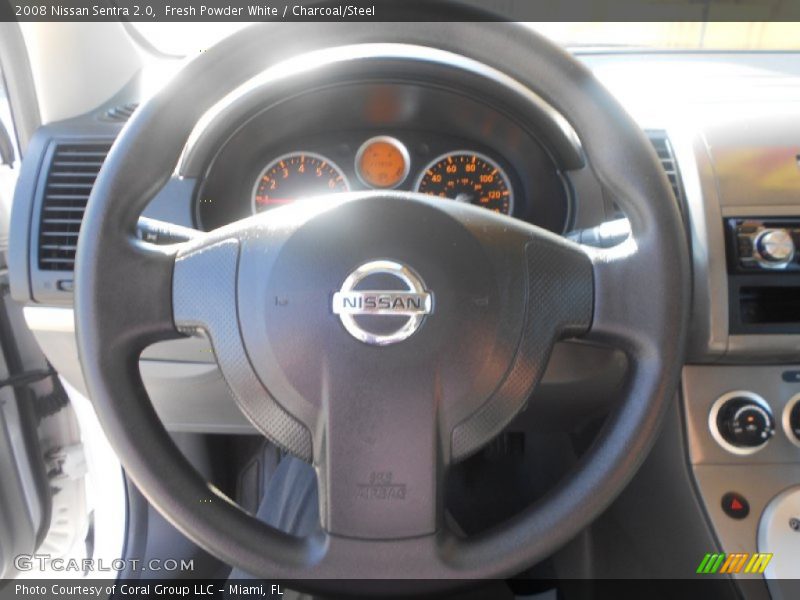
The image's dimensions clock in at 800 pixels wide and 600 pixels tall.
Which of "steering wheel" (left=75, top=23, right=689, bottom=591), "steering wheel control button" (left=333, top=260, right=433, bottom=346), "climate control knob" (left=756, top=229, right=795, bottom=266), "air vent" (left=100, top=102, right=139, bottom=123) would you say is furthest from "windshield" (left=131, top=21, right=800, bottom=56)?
"steering wheel control button" (left=333, top=260, right=433, bottom=346)

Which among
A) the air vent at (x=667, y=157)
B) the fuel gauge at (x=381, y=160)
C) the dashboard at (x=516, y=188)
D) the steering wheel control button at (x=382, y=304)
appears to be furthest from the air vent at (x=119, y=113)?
the air vent at (x=667, y=157)

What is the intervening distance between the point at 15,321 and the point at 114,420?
3.22 feet

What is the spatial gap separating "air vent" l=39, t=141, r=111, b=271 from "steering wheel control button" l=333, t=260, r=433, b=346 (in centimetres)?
60

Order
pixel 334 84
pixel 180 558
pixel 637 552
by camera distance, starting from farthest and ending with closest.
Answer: pixel 180 558 → pixel 637 552 → pixel 334 84

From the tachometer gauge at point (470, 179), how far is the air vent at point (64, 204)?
1.77 ft

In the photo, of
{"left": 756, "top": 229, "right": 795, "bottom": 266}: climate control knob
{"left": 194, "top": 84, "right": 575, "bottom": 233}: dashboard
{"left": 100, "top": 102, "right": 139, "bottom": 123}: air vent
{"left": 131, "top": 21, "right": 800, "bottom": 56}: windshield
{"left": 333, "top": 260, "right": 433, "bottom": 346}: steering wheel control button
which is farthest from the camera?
{"left": 131, "top": 21, "right": 800, "bottom": 56}: windshield

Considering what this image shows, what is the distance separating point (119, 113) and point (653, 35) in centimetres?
102

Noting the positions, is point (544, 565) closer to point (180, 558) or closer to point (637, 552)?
point (637, 552)

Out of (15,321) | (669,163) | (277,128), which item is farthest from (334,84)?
(15,321)

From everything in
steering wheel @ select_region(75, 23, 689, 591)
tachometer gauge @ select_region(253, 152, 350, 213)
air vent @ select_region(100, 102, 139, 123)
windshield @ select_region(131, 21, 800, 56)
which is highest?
windshield @ select_region(131, 21, 800, 56)

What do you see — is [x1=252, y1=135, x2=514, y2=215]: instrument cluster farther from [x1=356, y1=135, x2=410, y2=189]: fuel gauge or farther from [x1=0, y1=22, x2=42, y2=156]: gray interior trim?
[x1=0, y1=22, x2=42, y2=156]: gray interior trim

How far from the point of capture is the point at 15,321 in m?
1.57

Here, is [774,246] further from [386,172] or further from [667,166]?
[386,172]

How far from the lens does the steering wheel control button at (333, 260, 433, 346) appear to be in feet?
2.44
